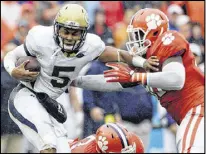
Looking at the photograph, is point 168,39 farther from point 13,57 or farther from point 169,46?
point 13,57

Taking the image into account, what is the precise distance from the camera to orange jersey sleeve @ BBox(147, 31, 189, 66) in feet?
23.3

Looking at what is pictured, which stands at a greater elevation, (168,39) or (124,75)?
(168,39)

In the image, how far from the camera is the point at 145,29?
741 centimetres

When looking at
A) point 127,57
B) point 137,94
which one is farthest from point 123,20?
point 127,57

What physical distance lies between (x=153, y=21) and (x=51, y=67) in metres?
0.92

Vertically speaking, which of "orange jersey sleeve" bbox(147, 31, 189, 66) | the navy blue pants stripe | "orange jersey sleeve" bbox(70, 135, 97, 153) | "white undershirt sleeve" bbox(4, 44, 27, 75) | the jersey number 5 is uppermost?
"orange jersey sleeve" bbox(147, 31, 189, 66)

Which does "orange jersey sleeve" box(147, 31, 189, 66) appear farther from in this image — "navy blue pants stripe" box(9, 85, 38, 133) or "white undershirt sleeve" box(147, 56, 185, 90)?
"navy blue pants stripe" box(9, 85, 38, 133)

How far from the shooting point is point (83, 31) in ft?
24.1

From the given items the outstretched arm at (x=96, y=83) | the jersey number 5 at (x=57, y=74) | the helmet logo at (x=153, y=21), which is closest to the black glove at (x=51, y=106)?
the jersey number 5 at (x=57, y=74)

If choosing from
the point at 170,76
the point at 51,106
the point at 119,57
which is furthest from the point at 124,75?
the point at 51,106

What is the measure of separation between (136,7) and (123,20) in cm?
32

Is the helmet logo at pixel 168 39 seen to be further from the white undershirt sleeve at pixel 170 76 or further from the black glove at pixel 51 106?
the black glove at pixel 51 106

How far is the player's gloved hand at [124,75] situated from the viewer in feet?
23.3

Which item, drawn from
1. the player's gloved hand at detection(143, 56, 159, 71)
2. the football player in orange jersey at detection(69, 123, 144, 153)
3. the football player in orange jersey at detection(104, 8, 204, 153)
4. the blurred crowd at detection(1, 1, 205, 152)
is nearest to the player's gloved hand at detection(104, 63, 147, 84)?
the football player in orange jersey at detection(104, 8, 204, 153)
